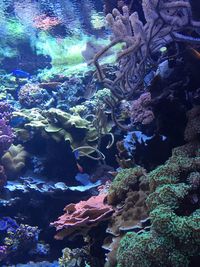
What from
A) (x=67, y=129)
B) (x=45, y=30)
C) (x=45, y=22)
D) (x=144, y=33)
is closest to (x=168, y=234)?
(x=144, y=33)

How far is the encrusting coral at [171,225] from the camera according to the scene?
2.46m

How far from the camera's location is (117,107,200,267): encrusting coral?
2459 mm

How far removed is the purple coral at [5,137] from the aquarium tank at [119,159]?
0.02 metres

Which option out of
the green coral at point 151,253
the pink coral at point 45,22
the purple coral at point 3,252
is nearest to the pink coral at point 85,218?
the green coral at point 151,253

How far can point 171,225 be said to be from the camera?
254cm

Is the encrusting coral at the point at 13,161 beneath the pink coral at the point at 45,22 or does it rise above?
beneath

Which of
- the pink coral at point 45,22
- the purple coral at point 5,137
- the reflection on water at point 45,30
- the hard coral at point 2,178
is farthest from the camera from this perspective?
the pink coral at point 45,22

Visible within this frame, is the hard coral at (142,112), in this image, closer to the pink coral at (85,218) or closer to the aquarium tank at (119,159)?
the aquarium tank at (119,159)

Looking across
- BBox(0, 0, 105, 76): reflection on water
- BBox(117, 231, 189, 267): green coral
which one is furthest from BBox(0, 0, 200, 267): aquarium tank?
BBox(0, 0, 105, 76): reflection on water

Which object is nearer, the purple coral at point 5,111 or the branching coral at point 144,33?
the branching coral at point 144,33

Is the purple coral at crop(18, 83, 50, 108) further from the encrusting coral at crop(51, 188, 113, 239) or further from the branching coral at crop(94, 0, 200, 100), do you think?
the encrusting coral at crop(51, 188, 113, 239)

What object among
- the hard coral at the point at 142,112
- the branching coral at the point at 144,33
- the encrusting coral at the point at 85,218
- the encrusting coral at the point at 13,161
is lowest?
the encrusting coral at the point at 13,161

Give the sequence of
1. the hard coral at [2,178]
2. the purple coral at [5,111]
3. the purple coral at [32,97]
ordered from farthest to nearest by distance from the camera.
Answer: the purple coral at [32,97] < the purple coral at [5,111] < the hard coral at [2,178]

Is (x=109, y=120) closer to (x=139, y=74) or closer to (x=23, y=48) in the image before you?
(x=139, y=74)
